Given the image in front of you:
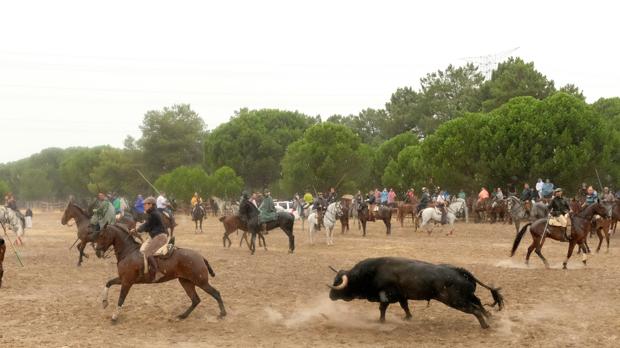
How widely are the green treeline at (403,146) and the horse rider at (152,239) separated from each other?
15486 mm

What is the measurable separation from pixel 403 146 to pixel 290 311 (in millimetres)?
55647

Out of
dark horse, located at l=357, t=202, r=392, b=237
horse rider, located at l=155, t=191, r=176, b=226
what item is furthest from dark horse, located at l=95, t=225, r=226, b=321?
dark horse, located at l=357, t=202, r=392, b=237

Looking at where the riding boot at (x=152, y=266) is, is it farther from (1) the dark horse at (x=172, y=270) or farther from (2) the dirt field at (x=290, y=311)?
(2) the dirt field at (x=290, y=311)

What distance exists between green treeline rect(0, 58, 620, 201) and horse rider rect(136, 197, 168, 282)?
15.5 m

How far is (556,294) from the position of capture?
47.8ft

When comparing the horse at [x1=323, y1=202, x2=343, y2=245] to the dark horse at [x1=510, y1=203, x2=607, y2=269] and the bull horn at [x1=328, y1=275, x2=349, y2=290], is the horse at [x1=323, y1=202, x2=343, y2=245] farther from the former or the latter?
the bull horn at [x1=328, y1=275, x2=349, y2=290]

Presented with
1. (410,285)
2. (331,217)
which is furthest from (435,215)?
(410,285)

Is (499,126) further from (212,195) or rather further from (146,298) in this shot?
(146,298)

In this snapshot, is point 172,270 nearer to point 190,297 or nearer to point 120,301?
point 190,297

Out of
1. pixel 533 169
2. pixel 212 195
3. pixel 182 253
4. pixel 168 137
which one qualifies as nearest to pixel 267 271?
pixel 182 253

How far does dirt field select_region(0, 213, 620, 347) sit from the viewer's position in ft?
36.2

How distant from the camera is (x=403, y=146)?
222ft

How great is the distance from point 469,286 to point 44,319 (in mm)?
7511

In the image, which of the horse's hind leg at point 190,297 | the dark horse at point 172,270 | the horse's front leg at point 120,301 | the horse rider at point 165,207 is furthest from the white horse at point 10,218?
the horse's hind leg at point 190,297
